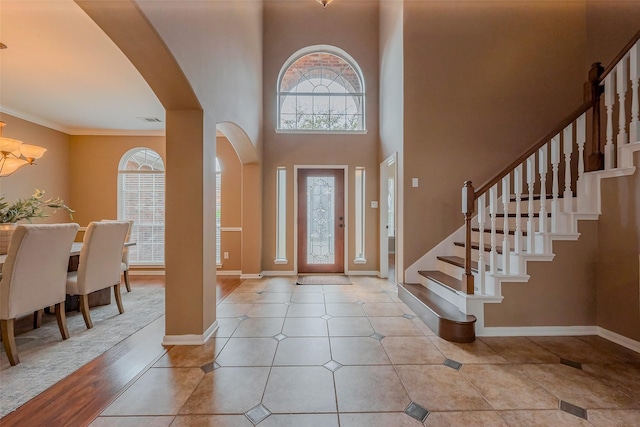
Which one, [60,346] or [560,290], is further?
[560,290]

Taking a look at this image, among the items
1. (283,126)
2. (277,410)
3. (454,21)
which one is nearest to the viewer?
(277,410)

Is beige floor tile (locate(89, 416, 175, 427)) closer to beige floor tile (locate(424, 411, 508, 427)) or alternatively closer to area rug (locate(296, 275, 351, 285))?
beige floor tile (locate(424, 411, 508, 427))

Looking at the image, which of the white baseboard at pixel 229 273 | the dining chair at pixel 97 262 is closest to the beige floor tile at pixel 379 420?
the dining chair at pixel 97 262

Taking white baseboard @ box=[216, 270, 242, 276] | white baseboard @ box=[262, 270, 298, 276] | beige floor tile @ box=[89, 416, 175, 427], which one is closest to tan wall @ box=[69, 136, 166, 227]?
white baseboard @ box=[216, 270, 242, 276]

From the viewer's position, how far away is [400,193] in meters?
3.75

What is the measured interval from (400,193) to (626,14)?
3.04m

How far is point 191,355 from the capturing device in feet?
7.18

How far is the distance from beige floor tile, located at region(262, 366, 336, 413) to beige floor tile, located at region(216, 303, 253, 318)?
128cm

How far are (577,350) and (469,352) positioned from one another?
0.88 meters

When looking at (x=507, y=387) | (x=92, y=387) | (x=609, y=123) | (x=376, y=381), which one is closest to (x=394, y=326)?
(x=376, y=381)

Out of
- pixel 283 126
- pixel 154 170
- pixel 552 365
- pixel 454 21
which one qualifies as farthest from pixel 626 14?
pixel 154 170

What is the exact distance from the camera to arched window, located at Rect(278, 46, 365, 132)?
5.17 meters

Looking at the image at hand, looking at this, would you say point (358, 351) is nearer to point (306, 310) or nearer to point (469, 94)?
point (306, 310)

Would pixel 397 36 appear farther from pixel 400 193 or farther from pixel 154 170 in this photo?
pixel 154 170
